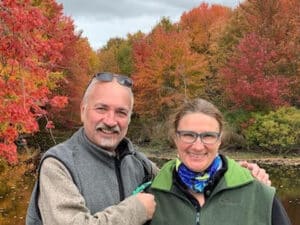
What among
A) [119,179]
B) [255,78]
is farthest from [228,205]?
[255,78]

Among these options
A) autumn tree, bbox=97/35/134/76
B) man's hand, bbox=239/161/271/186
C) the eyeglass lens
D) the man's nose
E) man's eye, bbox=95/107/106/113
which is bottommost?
man's hand, bbox=239/161/271/186

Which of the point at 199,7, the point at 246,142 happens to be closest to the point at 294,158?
the point at 246,142

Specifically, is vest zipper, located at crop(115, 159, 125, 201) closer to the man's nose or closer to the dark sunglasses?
the man's nose

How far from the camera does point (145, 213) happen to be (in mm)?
2930

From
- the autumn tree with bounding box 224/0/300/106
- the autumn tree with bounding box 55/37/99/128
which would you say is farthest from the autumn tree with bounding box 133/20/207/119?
the autumn tree with bounding box 55/37/99/128

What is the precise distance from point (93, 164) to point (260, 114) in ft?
112

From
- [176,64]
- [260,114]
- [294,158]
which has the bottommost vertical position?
[294,158]

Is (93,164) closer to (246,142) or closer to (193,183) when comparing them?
(193,183)

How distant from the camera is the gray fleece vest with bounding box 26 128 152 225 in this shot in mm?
3061

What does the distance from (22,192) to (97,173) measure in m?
15.3

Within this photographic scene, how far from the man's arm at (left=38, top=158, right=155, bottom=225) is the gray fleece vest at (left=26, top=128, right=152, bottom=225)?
0.09 m

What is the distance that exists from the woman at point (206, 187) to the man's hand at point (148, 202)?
100mm

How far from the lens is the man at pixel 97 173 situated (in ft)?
9.35

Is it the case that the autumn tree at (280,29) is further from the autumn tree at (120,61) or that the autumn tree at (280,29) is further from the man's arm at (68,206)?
the man's arm at (68,206)
